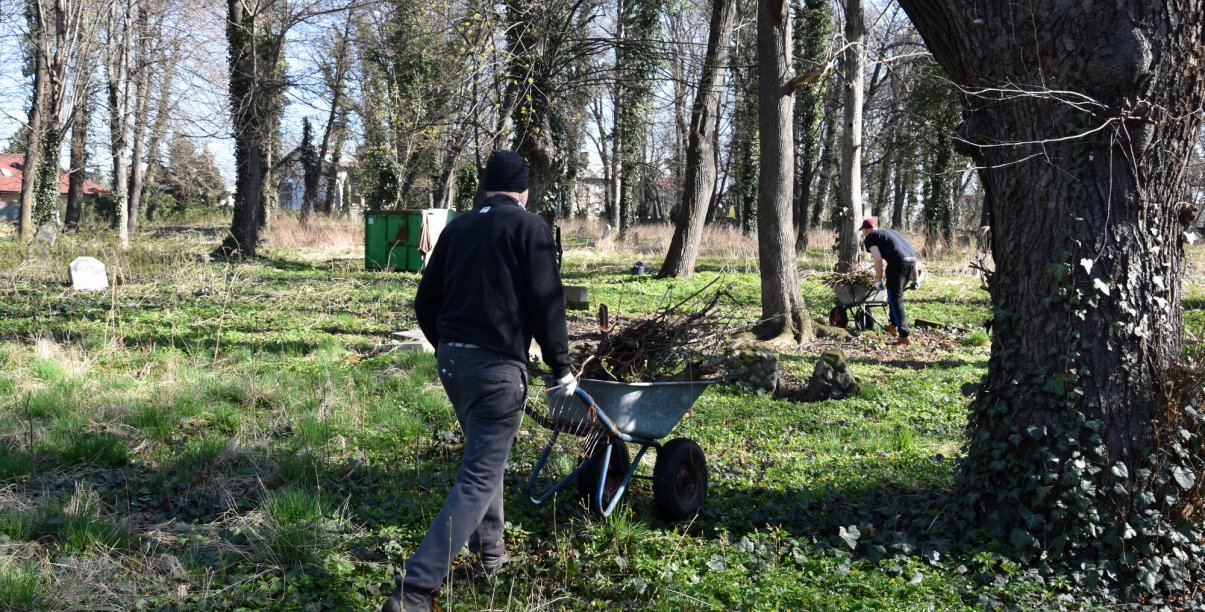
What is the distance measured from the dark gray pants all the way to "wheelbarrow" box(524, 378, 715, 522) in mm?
535

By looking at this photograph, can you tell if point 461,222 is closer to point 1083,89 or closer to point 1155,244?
point 1083,89

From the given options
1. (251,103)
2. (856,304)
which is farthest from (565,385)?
(251,103)

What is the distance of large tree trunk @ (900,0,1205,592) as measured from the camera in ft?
12.0

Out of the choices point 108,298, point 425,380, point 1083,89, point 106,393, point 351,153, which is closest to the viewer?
point 1083,89

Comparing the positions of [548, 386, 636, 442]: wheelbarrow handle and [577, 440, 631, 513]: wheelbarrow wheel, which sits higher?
[548, 386, 636, 442]: wheelbarrow handle

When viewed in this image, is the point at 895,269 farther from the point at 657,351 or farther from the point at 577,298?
the point at 657,351

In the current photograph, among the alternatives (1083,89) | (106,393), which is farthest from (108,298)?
(1083,89)

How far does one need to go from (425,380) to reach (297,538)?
3.16m

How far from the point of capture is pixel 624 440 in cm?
407

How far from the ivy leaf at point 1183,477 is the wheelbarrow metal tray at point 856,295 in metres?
7.19

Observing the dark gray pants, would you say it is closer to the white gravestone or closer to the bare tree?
the white gravestone

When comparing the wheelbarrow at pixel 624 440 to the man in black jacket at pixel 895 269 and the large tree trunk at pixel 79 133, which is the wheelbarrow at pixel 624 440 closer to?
the man in black jacket at pixel 895 269

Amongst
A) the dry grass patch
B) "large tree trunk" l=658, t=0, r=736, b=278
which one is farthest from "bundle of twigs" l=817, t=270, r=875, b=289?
the dry grass patch

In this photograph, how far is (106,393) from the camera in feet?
19.9
